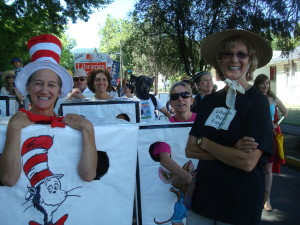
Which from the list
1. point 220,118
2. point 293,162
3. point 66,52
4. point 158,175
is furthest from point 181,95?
point 66,52

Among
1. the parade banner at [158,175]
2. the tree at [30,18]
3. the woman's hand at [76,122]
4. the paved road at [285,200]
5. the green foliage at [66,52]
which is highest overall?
the green foliage at [66,52]

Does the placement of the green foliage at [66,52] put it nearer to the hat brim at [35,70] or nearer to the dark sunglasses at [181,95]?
the dark sunglasses at [181,95]

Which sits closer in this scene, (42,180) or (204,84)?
(42,180)

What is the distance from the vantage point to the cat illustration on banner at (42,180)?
1.95 meters

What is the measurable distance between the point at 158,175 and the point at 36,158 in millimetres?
1134

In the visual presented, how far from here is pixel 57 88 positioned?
7.30 feet

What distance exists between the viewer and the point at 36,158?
196 cm

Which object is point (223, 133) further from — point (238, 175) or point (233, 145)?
point (238, 175)

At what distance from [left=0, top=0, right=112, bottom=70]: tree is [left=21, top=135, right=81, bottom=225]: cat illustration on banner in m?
8.70

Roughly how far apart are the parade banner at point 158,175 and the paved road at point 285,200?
78.1 inches

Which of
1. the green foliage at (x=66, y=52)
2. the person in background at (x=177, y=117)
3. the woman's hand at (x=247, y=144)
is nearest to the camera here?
the woman's hand at (x=247, y=144)

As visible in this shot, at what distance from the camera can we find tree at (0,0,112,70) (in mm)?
9797

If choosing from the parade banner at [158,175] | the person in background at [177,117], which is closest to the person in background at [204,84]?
the person in background at [177,117]

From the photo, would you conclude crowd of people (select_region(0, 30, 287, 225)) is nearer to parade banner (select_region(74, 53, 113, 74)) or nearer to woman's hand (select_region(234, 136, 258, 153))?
woman's hand (select_region(234, 136, 258, 153))
